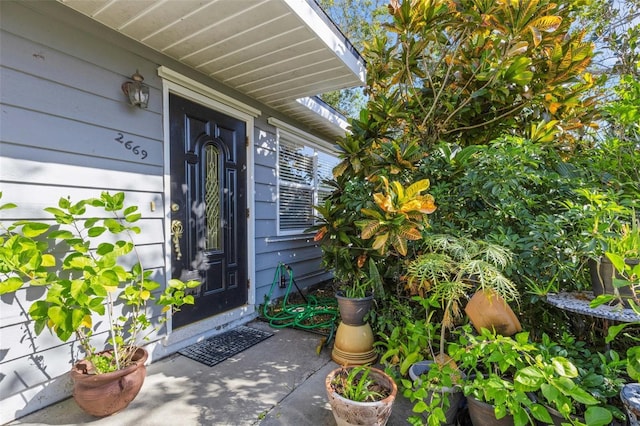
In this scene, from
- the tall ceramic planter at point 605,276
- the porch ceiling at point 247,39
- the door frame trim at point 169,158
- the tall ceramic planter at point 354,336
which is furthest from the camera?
the door frame trim at point 169,158

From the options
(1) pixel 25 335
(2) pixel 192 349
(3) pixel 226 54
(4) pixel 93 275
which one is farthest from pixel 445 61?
(1) pixel 25 335

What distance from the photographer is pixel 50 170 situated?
1.88 metres

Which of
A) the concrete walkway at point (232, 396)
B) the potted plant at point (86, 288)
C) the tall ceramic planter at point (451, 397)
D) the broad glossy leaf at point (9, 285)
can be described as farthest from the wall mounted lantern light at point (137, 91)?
the tall ceramic planter at point (451, 397)

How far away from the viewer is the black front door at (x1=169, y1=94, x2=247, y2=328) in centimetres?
264

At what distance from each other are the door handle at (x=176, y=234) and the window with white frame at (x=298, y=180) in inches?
60.1

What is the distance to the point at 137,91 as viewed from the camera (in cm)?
226

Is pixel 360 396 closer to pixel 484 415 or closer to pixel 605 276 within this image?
pixel 484 415

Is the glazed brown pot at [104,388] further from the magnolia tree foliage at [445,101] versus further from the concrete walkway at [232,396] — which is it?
the magnolia tree foliage at [445,101]

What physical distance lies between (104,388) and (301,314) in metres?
1.90

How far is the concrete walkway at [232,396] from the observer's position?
1.77m

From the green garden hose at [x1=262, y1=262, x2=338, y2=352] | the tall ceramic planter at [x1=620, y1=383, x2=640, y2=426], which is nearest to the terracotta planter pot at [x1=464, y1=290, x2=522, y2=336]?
the tall ceramic planter at [x1=620, y1=383, x2=640, y2=426]

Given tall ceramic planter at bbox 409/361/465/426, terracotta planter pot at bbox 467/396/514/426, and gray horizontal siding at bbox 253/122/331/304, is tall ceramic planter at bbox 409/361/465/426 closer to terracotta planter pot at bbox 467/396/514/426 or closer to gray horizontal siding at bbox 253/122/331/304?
terracotta planter pot at bbox 467/396/514/426

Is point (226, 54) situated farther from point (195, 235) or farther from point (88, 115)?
point (195, 235)

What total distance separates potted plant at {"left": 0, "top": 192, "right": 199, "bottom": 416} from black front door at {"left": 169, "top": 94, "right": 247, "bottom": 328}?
478 mm
